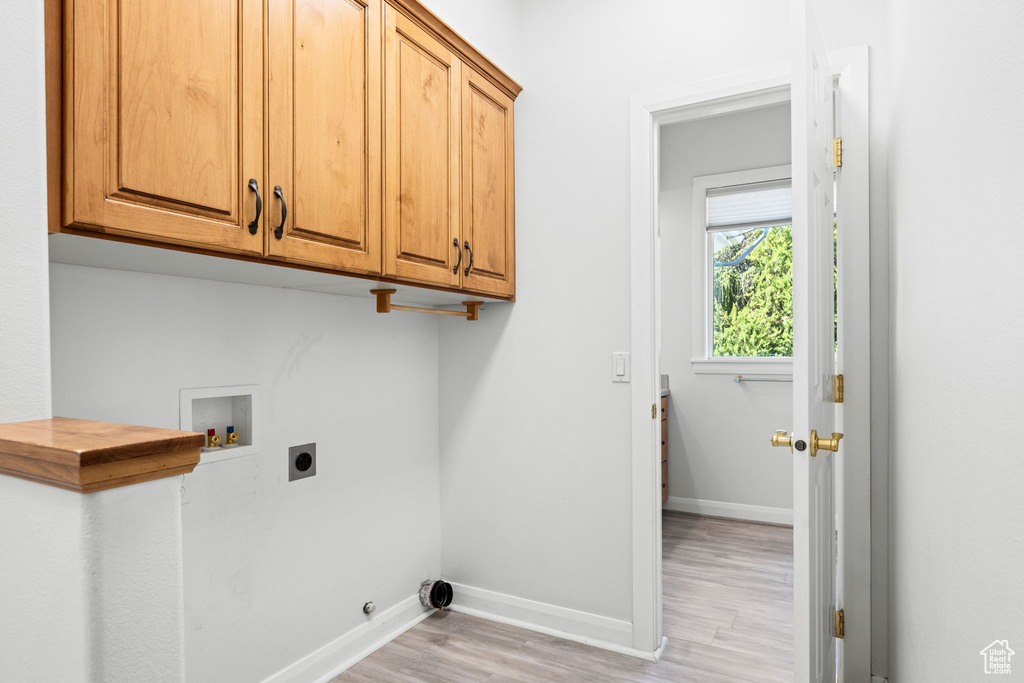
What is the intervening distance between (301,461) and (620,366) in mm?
1196

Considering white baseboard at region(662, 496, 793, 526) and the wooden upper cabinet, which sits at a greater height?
the wooden upper cabinet

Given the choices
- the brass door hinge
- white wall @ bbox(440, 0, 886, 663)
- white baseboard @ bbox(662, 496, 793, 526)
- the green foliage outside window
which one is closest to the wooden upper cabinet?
white wall @ bbox(440, 0, 886, 663)

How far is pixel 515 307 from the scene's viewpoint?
2453 millimetres

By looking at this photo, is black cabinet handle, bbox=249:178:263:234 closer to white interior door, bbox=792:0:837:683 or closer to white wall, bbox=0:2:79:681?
white wall, bbox=0:2:79:681

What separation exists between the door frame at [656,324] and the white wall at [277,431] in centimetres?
94

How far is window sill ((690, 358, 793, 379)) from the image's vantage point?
3.72 m

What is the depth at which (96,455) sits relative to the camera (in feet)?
1.95

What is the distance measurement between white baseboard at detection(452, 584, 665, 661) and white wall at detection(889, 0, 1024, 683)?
1.05 meters

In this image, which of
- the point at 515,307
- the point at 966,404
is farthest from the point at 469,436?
the point at 966,404

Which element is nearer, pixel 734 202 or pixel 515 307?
pixel 515 307

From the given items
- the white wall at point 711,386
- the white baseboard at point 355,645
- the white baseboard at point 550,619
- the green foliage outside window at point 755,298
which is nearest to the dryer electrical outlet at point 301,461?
the white baseboard at point 355,645

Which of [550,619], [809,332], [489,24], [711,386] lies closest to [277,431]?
[550,619]

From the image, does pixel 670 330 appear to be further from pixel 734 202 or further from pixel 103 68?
pixel 103 68

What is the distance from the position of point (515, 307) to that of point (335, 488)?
1.01 meters
